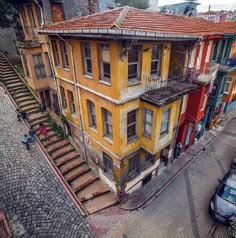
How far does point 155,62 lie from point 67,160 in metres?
9.77

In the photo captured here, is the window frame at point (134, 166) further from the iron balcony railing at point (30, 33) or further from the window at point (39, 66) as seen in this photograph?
the iron balcony railing at point (30, 33)

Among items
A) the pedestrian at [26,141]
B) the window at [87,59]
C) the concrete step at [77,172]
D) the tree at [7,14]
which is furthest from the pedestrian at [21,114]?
the tree at [7,14]

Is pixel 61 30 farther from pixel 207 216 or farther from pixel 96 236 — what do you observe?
pixel 207 216

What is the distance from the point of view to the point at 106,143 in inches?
421

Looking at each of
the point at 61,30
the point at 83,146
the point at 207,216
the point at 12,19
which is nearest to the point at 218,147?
the point at 207,216

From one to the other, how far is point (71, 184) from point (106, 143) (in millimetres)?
4527

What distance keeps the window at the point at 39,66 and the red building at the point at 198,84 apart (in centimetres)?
1168

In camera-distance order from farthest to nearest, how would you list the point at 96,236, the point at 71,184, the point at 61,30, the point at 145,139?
the point at 71,184
the point at 145,139
the point at 96,236
the point at 61,30

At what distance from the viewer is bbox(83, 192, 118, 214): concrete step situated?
11234 mm

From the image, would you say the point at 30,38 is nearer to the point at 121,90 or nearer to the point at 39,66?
the point at 39,66

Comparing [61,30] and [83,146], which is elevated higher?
[61,30]

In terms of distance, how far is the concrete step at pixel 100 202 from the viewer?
442 inches

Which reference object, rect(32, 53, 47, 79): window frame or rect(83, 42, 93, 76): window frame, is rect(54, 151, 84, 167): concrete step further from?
→ rect(83, 42, 93, 76): window frame

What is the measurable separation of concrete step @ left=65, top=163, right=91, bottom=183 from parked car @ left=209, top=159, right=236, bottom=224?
8.96 meters
